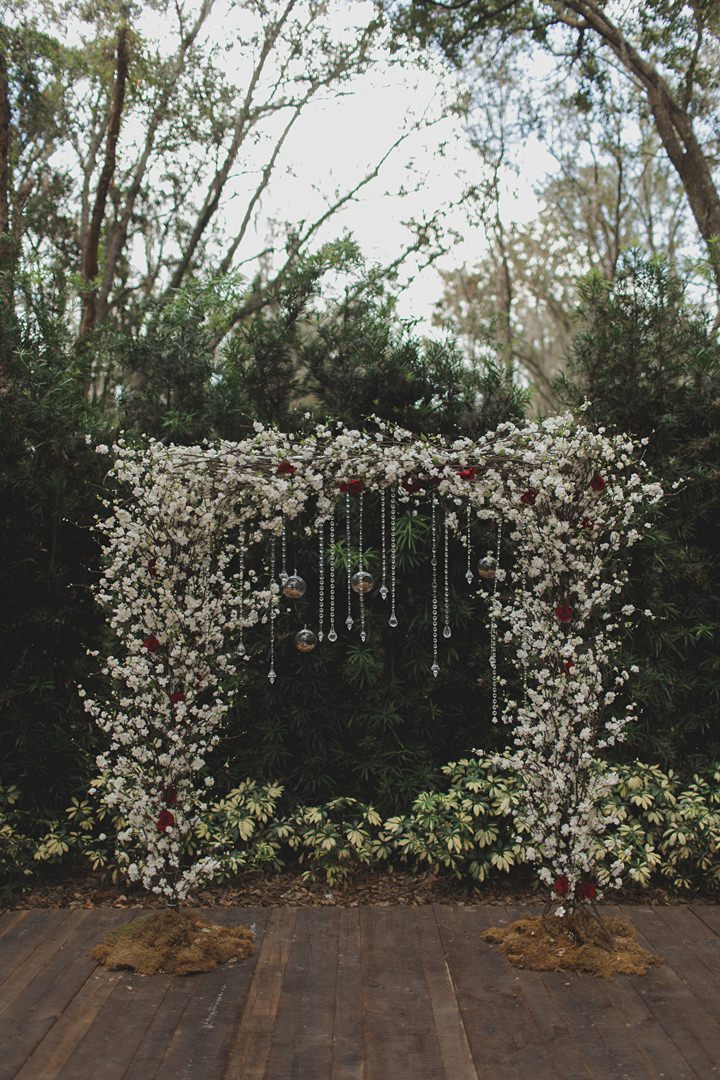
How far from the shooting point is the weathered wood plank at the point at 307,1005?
307 centimetres

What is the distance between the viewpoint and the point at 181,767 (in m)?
3.88

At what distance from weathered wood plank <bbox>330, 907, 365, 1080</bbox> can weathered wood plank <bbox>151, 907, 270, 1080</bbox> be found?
35 cm

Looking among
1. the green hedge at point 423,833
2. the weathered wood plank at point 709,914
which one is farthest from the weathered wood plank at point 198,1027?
the weathered wood plank at point 709,914

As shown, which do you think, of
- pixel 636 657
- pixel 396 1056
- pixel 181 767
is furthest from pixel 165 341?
pixel 396 1056

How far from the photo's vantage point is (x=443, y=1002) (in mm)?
3553

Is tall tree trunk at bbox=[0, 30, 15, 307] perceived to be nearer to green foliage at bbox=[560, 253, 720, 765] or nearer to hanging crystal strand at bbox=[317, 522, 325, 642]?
hanging crystal strand at bbox=[317, 522, 325, 642]

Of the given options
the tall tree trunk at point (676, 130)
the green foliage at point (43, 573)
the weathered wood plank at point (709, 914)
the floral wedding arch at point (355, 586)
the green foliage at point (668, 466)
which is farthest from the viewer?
the tall tree trunk at point (676, 130)

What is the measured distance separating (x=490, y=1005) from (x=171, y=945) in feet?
4.31

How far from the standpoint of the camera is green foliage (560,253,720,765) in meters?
5.29

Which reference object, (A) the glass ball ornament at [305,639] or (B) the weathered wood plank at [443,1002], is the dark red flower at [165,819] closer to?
(A) the glass ball ornament at [305,639]

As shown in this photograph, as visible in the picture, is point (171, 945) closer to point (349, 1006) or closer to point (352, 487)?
point (349, 1006)

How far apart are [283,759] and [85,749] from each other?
3.51ft

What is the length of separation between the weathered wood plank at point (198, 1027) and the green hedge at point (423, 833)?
0.99m

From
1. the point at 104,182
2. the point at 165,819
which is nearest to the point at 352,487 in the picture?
the point at 165,819
